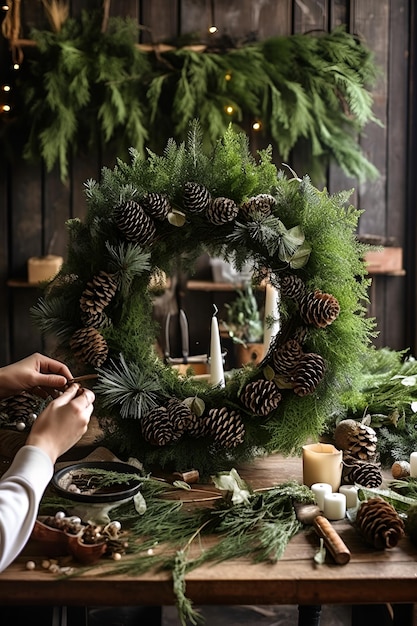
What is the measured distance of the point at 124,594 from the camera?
104cm

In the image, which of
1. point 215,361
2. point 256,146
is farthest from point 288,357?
point 256,146

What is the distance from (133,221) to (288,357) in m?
0.37

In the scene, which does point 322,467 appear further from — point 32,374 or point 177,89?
point 177,89

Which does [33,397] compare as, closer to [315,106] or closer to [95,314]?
[95,314]

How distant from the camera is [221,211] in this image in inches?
58.0

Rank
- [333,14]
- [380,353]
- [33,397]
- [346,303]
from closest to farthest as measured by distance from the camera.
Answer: [346,303]
[33,397]
[380,353]
[333,14]

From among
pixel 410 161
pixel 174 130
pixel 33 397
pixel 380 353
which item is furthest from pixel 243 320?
pixel 33 397

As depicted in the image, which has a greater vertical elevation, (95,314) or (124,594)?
(95,314)

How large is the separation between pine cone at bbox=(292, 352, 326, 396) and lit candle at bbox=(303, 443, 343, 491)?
0.11 metres

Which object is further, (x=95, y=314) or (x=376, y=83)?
(x=376, y=83)

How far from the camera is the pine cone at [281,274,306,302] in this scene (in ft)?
4.77

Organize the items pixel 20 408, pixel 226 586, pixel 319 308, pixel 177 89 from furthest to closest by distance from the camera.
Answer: pixel 177 89
pixel 20 408
pixel 319 308
pixel 226 586

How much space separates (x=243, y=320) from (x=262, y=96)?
953 mm

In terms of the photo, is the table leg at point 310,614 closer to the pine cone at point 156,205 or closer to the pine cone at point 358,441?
the pine cone at point 358,441
